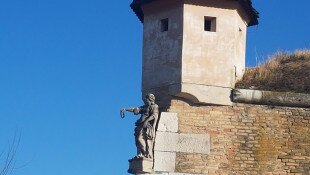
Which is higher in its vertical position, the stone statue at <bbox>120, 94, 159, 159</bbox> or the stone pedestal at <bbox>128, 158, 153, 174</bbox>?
the stone statue at <bbox>120, 94, 159, 159</bbox>

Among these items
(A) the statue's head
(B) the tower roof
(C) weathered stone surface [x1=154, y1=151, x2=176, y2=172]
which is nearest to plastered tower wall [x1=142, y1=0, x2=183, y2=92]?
(B) the tower roof

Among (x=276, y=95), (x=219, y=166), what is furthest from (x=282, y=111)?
(x=219, y=166)

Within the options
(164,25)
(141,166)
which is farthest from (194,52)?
(141,166)

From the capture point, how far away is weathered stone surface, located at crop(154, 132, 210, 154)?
54.2 feet

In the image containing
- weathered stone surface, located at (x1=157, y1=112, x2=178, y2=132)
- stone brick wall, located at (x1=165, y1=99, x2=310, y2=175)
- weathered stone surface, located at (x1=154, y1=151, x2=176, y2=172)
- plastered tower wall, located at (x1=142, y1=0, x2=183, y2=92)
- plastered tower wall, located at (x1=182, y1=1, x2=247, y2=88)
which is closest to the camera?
weathered stone surface, located at (x1=154, y1=151, x2=176, y2=172)

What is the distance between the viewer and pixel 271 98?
17.2m

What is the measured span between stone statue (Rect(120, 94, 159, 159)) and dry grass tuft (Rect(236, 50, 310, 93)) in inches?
89.3

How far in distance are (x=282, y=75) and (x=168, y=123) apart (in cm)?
327

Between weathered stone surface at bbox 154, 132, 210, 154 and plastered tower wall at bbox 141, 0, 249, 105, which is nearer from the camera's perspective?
weathered stone surface at bbox 154, 132, 210, 154

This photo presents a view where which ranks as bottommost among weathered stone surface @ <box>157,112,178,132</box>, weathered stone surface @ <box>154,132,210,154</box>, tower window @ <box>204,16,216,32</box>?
weathered stone surface @ <box>154,132,210,154</box>

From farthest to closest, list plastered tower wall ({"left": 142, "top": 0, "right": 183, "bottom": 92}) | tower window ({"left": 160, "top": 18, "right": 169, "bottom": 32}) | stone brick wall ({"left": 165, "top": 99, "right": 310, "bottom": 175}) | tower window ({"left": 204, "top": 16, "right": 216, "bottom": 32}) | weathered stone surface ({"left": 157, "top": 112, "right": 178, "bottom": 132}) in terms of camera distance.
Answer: tower window ({"left": 160, "top": 18, "right": 169, "bottom": 32}), tower window ({"left": 204, "top": 16, "right": 216, "bottom": 32}), plastered tower wall ({"left": 142, "top": 0, "right": 183, "bottom": 92}), weathered stone surface ({"left": 157, "top": 112, "right": 178, "bottom": 132}), stone brick wall ({"left": 165, "top": 99, "right": 310, "bottom": 175})

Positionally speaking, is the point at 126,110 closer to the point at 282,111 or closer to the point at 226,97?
the point at 226,97

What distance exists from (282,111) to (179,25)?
3120mm

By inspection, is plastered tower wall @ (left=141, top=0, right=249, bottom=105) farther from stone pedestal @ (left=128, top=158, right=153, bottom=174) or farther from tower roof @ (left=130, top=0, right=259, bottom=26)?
stone pedestal @ (left=128, top=158, right=153, bottom=174)
